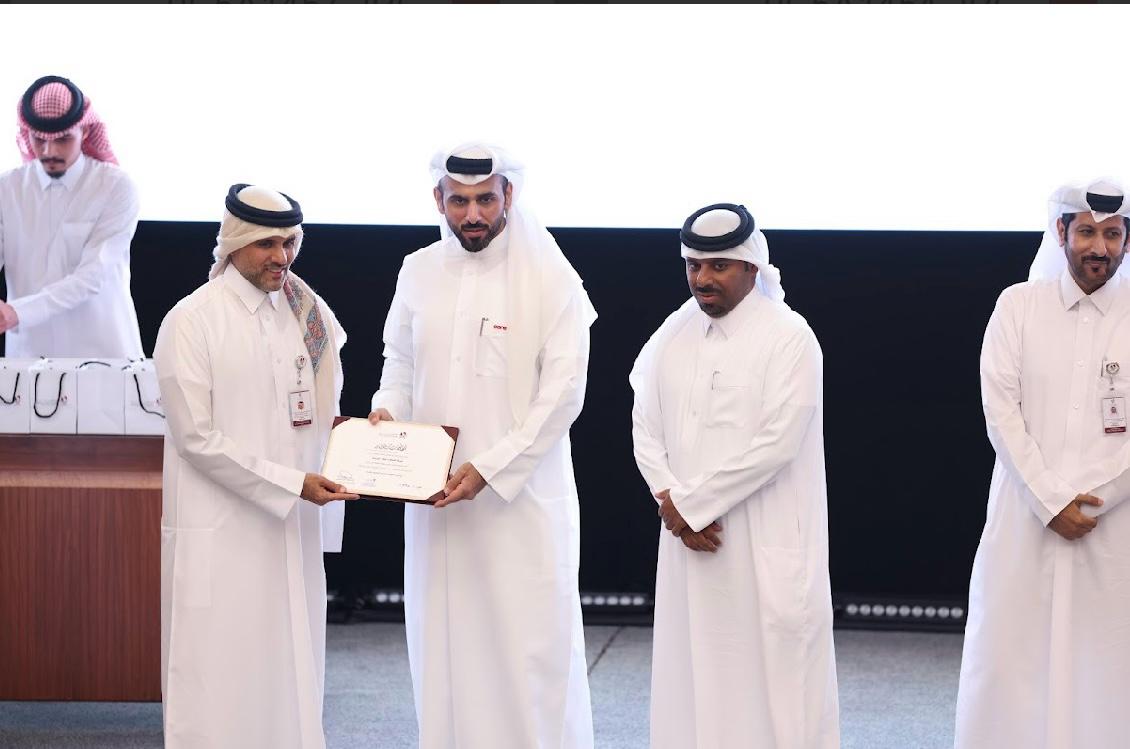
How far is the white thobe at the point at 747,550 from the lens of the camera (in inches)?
164

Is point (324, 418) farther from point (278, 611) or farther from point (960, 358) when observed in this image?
point (960, 358)

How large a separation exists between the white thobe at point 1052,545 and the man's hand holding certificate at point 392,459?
157cm

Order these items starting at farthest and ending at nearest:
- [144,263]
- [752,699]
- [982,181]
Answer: [144,263] → [982,181] → [752,699]

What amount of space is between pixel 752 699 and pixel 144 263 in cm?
399

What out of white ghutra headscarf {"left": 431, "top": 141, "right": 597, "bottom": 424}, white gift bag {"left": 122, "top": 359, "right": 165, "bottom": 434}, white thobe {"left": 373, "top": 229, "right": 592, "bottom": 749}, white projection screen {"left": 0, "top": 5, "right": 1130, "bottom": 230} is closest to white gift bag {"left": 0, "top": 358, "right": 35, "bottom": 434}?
white gift bag {"left": 122, "top": 359, "right": 165, "bottom": 434}

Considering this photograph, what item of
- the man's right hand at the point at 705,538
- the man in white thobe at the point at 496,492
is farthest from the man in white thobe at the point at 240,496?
the man's right hand at the point at 705,538

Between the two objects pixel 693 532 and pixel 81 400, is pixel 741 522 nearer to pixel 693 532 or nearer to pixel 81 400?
pixel 693 532

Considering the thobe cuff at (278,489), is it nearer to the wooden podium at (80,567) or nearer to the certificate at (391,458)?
the certificate at (391,458)

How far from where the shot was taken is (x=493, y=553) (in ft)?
14.5

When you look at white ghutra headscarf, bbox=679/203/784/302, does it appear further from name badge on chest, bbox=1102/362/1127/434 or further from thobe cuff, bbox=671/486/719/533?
name badge on chest, bbox=1102/362/1127/434

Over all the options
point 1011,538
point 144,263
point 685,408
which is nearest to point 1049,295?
point 1011,538

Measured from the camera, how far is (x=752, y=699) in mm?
4219

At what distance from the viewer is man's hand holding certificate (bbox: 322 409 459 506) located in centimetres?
416

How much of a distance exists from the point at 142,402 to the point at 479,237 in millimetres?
1376
